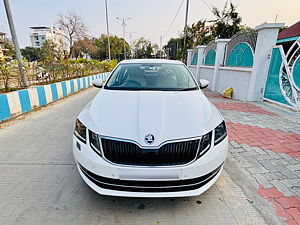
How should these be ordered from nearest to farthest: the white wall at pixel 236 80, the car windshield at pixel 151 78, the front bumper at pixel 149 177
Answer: the front bumper at pixel 149 177 < the car windshield at pixel 151 78 < the white wall at pixel 236 80

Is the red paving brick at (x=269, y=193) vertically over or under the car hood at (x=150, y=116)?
under

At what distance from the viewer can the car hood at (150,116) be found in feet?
5.03

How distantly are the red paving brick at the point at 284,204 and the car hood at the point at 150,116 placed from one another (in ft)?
3.45

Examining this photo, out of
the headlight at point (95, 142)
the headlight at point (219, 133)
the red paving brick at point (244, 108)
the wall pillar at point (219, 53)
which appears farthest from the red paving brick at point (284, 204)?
the wall pillar at point (219, 53)

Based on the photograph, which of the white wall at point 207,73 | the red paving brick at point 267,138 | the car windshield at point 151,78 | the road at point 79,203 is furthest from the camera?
the white wall at point 207,73

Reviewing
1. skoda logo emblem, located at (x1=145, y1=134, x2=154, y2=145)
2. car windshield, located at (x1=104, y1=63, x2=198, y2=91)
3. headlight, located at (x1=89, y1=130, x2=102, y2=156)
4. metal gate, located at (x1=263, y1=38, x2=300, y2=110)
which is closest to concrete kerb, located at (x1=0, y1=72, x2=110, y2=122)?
car windshield, located at (x1=104, y1=63, x2=198, y2=91)

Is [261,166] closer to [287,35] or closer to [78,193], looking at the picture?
[78,193]

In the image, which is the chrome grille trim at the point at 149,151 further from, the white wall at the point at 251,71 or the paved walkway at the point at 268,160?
the white wall at the point at 251,71

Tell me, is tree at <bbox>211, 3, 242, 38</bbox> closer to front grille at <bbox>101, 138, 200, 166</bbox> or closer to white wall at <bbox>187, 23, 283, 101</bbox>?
white wall at <bbox>187, 23, 283, 101</bbox>

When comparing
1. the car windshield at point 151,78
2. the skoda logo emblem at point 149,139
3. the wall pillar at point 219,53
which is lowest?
the skoda logo emblem at point 149,139

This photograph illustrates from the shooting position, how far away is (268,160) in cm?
261

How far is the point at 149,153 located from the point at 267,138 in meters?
2.93

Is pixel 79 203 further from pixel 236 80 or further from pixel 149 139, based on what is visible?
pixel 236 80

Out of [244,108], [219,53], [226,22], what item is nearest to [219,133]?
[244,108]
